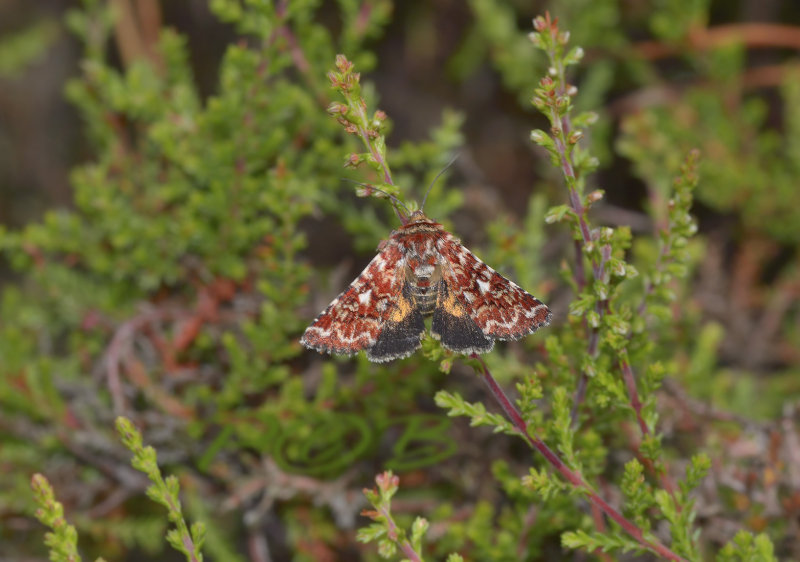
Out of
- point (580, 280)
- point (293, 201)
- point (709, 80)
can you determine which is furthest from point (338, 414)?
point (709, 80)

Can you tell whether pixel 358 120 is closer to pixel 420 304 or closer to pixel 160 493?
pixel 420 304

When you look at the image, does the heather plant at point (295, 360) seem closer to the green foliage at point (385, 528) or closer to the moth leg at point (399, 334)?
the moth leg at point (399, 334)

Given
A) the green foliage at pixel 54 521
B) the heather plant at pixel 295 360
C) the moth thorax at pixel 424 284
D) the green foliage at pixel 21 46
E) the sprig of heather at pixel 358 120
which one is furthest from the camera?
the green foliage at pixel 21 46

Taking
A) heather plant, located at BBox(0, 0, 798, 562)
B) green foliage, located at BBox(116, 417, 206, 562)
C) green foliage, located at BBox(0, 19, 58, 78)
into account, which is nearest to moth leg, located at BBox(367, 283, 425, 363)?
heather plant, located at BBox(0, 0, 798, 562)

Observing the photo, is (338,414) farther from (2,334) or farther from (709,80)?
(709,80)

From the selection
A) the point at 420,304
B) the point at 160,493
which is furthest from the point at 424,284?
the point at 160,493

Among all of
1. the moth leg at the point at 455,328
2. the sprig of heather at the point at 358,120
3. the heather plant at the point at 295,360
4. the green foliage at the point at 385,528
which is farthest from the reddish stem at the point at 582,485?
the sprig of heather at the point at 358,120
